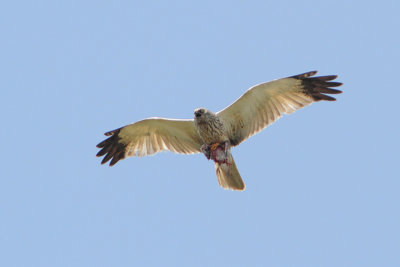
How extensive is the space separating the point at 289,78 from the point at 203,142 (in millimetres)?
2213

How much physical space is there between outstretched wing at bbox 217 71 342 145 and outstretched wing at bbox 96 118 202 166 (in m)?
0.88

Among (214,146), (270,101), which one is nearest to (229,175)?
(214,146)

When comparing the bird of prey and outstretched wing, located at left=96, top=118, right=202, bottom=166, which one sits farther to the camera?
outstretched wing, located at left=96, top=118, right=202, bottom=166

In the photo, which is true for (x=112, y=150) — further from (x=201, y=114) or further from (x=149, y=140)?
(x=201, y=114)

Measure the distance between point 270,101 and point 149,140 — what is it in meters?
2.85

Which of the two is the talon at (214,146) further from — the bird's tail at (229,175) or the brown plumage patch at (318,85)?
the brown plumage patch at (318,85)

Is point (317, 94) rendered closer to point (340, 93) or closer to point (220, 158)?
point (340, 93)

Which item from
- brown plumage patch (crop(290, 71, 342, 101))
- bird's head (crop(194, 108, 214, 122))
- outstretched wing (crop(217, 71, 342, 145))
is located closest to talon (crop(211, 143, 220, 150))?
outstretched wing (crop(217, 71, 342, 145))

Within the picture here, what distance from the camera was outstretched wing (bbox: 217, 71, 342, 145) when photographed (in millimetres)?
14078

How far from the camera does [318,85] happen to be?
46.3ft

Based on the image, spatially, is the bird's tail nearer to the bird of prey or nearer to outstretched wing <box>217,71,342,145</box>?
the bird of prey

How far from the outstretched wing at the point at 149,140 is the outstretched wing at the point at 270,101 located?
88 cm

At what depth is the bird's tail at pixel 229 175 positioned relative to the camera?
14.3m

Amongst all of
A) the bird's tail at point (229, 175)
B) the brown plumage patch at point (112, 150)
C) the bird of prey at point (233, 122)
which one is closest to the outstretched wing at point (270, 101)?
the bird of prey at point (233, 122)
